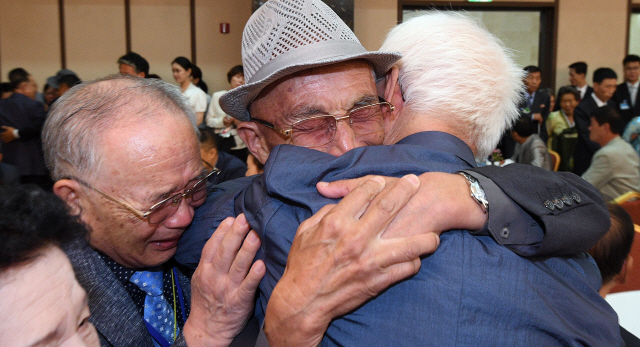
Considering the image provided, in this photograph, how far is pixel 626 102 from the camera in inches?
269

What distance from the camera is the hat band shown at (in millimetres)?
1392

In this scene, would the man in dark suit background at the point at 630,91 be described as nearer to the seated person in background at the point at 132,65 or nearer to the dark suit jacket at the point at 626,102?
the dark suit jacket at the point at 626,102

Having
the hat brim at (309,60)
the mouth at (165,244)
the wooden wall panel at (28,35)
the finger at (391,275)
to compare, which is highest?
the wooden wall panel at (28,35)

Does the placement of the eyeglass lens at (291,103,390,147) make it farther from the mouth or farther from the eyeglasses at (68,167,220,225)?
the mouth

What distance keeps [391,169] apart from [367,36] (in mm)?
7092

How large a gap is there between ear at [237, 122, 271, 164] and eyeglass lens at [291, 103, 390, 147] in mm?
174

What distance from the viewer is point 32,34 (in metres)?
8.12

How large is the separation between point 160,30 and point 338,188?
8.24m

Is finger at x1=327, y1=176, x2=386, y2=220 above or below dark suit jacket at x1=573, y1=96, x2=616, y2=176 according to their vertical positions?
above

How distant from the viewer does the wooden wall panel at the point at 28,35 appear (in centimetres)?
809

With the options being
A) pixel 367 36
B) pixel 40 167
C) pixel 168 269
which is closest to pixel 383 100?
pixel 168 269

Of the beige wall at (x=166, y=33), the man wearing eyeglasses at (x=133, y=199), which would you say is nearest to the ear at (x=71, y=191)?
the man wearing eyeglasses at (x=133, y=199)

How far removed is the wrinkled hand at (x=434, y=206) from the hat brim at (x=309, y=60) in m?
0.49

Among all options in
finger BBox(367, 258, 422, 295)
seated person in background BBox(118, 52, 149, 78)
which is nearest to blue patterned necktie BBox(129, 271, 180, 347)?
finger BBox(367, 258, 422, 295)
